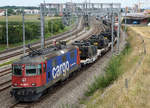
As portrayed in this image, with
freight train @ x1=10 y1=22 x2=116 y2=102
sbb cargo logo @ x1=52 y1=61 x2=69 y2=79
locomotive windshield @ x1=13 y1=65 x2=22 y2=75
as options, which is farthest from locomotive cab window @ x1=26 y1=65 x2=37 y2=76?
sbb cargo logo @ x1=52 y1=61 x2=69 y2=79

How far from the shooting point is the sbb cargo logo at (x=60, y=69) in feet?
64.1

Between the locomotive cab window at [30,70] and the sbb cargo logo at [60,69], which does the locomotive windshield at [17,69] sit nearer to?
the locomotive cab window at [30,70]

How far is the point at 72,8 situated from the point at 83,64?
13.4m

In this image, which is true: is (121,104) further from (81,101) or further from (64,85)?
(64,85)

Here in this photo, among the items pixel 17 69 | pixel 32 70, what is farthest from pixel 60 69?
pixel 17 69

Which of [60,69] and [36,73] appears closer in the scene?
[36,73]

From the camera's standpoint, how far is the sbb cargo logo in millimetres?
19544

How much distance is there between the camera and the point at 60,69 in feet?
67.8

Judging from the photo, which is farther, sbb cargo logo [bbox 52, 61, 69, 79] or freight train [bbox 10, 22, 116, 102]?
sbb cargo logo [bbox 52, 61, 69, 79]

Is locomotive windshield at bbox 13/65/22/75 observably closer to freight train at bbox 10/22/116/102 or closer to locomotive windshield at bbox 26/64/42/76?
freight train at bbox 10/22/116/102

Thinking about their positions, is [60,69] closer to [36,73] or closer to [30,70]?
[36,73]

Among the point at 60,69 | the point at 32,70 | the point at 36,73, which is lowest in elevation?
the point at 60,69

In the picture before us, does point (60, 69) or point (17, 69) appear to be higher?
point (17, 69)

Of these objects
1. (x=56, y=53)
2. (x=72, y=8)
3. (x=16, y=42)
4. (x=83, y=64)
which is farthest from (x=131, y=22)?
(x=56, y=53)
